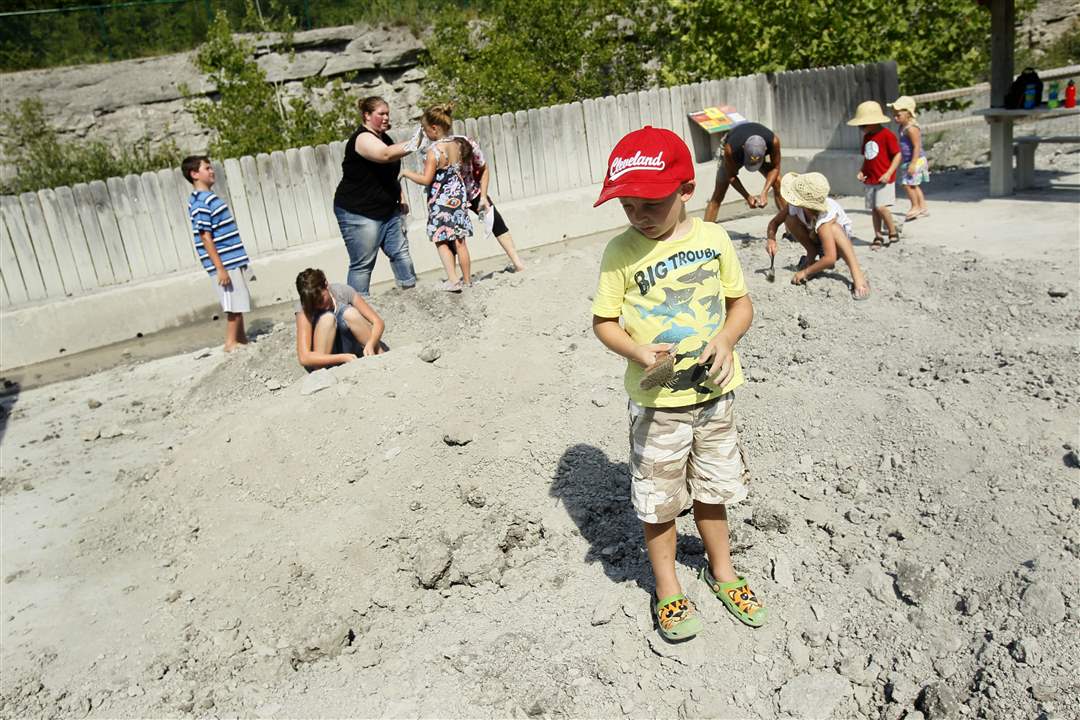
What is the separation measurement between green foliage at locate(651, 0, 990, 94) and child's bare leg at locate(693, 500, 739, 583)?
36.7 ft

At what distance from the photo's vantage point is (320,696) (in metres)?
3.44

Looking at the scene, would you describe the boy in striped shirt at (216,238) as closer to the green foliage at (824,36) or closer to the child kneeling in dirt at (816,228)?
the child kneeling in dirt at (816,228)

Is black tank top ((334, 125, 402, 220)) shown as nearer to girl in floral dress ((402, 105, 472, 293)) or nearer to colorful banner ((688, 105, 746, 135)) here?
girl in floral dress ((402, 105, 472, 293))

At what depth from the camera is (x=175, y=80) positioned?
1616 centimetres

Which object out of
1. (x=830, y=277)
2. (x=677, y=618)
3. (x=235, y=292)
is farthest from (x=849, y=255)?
(x=235, y=292)

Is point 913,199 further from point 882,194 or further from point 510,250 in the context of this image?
point 510,250

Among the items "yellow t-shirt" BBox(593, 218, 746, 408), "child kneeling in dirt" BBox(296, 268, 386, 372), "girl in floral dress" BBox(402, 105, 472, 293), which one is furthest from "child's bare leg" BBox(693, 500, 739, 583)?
"girl in floral dress" BBox(402, 105, 472, 293)

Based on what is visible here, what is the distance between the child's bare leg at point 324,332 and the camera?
20.4 ft

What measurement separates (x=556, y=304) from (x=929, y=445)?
2.98 m

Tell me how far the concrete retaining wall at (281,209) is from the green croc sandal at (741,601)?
7.11 meters

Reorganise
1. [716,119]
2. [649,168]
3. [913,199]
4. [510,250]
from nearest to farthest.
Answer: [649,168] < [510,250] < [913,199] < [716,119]

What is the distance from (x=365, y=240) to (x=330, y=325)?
1.57 meters

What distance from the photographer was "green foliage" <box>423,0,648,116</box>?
1409cm

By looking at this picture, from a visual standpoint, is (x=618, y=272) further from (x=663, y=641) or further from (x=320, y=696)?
(x=320, y=696)
